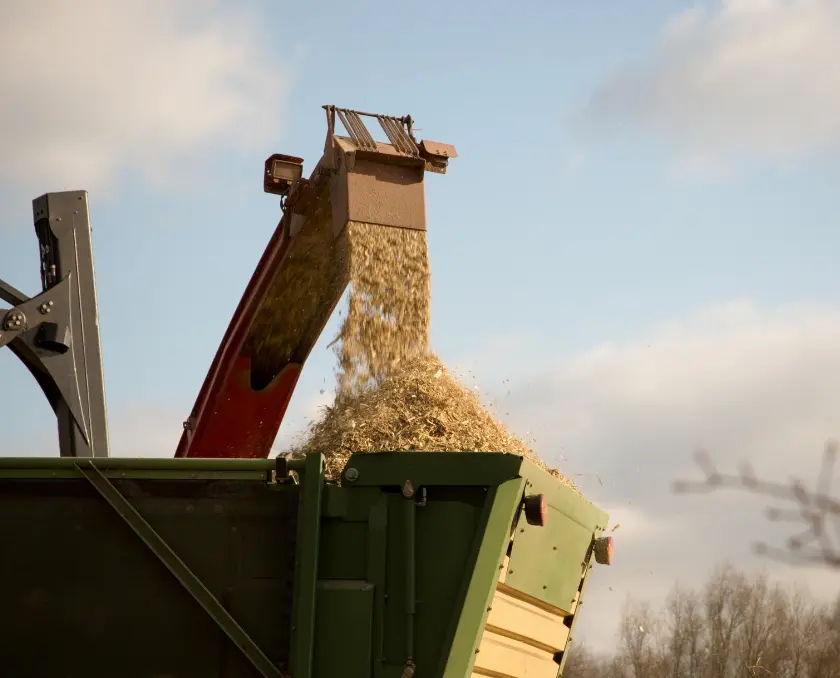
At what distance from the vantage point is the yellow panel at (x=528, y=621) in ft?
12.8

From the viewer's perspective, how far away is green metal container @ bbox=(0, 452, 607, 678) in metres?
3.61

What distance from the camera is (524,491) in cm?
384

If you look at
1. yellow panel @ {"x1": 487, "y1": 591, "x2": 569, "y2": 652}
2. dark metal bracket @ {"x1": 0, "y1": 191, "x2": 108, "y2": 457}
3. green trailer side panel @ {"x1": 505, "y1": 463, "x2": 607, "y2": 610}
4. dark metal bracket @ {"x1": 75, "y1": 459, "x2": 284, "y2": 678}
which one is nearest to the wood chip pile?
green trailer side panel @ {"x1": 505, "y1": 463, "x2": 607, "y2": 610}

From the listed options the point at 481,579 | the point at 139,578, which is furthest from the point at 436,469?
the point at 139,578

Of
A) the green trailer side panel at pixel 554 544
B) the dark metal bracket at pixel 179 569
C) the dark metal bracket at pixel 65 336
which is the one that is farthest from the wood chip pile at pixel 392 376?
the dark metal bracket at pixel 179 569

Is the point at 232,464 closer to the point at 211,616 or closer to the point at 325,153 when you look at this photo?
the point at 211,616

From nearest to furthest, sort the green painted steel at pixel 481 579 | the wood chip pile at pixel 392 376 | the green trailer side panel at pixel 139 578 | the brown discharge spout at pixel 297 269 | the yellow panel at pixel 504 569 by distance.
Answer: the green painted steel at pixel 481 579, the green trailer side panel at pixel 139 578, the yellow panel at pixel 504 569, the wood chip pile at pixel 392 376, the brown discharge spout at pixel 297 269

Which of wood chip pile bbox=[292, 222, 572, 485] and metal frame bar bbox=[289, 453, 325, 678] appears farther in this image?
wood chip pile bbox=[292, 222, 572, 485]

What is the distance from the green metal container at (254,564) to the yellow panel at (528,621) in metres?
0.08

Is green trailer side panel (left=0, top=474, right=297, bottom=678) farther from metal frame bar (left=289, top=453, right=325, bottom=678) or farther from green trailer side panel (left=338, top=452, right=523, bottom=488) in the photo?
green trailer side panel (left=338, top=452, right=523, bottom=488)

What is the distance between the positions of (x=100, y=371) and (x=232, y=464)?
2853 mm

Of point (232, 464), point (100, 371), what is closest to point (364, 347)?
point (100, 371)

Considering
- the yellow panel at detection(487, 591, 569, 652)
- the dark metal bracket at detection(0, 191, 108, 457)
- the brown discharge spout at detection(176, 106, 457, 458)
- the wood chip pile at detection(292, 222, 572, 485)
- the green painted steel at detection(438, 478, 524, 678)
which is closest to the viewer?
the green painted steel at detection(438, 478, 524, 678)

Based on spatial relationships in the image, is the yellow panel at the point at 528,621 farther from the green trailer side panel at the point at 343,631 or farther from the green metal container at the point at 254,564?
the green trailer side panel at the point at 343,631
